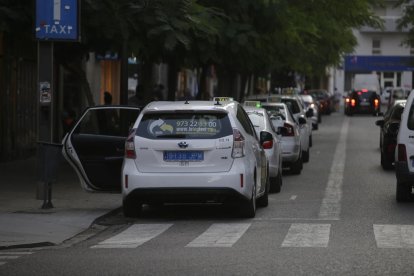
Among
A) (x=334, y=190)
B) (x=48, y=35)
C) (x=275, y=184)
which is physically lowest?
(x=334, y=190)

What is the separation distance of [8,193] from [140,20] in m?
3.93

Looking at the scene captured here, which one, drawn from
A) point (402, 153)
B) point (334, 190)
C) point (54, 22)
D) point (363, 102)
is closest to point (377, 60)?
point (363, 102)

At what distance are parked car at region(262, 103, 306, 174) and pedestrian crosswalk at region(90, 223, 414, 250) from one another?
30.0 ft

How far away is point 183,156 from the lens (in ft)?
49.6

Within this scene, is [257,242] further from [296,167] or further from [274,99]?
[274,99]

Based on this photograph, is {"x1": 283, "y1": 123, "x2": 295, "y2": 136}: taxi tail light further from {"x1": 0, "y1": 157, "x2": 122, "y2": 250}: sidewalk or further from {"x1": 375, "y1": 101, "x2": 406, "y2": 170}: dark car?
{"x1": 0, "y1": 157, "x2": 122, "y2": 250}: sidewalk

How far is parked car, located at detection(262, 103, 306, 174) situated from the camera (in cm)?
2432

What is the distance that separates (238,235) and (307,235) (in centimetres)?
78

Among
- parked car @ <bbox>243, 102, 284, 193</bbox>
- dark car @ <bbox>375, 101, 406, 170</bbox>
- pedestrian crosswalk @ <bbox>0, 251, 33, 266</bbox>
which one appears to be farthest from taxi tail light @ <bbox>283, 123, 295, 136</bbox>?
pedestrian crosswalk @ <bbox>0, 251, 33, 266</bbox>

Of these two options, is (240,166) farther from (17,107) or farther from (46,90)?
(17,107)

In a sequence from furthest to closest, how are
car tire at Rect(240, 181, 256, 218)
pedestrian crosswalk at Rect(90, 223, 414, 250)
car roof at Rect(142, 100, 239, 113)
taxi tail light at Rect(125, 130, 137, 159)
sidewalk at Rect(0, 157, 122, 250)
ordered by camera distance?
1. car tire at Rect(240, 181, 256, 218)
2. car roof at Rect(142, 100, 239, 113)
3. taxi tail light at Rect(125, 130, 137, 159)
4. sidewalk at Rect(0, 157, 122, 250)
5. pedestrian crosswalk at Rect(90, 223, 414, 250)

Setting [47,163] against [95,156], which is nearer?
[47,163]

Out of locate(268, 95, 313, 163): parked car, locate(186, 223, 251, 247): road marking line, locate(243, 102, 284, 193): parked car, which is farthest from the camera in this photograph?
locate(268, 95, 313, 163): parked car

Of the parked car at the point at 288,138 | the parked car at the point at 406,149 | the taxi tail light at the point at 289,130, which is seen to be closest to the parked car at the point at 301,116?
the parked car at the point at 288,138
